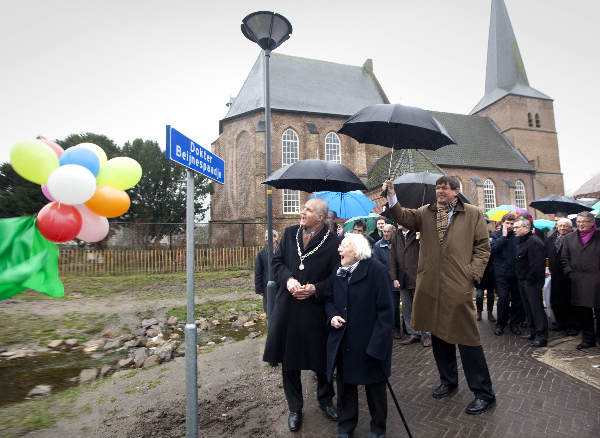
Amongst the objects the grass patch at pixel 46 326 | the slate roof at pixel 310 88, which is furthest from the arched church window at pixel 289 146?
the grass patch at pixel 46 326

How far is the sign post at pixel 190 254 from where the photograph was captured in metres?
2.87

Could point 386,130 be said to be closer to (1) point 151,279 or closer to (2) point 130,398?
(2) point 130,398

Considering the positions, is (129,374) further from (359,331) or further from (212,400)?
(359,331)

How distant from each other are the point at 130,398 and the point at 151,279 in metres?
11.7

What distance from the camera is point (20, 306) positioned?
10.3m

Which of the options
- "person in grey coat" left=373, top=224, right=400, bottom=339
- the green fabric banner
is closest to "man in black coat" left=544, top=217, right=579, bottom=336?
"person in grey coat" left=373, top=224, right=400, bottom=339

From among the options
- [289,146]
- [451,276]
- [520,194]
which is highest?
[289,146]

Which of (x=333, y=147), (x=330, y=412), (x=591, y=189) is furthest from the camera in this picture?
(x=333, y=147)

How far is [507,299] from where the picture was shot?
663 cm

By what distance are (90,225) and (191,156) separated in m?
1.68

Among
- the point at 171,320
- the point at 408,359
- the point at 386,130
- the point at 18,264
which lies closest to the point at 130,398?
the point at 18,264

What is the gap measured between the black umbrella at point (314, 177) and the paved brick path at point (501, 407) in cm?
268

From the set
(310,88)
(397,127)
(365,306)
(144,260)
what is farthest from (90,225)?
(310,88)

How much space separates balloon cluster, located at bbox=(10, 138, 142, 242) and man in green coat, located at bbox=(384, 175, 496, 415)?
9.68 feet
